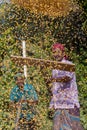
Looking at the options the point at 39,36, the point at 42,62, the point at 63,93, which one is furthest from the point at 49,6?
the point at 42,62

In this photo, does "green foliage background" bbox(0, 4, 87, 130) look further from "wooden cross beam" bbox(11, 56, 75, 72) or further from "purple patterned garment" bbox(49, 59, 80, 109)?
"wooden cross beam" bbox(11, 56, 75, 72)

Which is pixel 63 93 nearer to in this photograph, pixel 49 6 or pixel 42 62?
pixel 42 62

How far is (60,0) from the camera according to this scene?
1269 centimetres

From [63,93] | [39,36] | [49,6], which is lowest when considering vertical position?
[63,93]

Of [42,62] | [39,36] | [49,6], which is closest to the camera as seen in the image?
[42,62]

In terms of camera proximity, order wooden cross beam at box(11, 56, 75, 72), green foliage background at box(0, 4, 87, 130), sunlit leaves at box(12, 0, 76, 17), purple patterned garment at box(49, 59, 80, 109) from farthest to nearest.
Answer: sunlit leaves at box(12, 0, 76, 17), green foliage background at box(0, 4, 87, 130), purple patterned garment at box(49, 59, 80, 109), wooden cross beam at box(11, 56, 75, 72)

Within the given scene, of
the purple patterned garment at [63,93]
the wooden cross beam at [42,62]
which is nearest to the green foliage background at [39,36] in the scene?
the purple patterned garment at [63,93]

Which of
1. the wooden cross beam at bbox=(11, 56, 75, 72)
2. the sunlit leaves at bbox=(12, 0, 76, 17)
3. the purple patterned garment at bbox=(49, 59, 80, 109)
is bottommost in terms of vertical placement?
the purple patterned garment at bbox=(49, 59, 80, 109)

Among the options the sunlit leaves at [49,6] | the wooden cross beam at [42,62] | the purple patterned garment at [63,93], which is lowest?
the purple patterned garment at [63,93]

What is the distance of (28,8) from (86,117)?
12.1 ft

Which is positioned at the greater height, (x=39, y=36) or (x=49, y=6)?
(x=49, y=6)

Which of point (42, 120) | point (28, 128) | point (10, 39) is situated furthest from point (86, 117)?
point (10, 39)

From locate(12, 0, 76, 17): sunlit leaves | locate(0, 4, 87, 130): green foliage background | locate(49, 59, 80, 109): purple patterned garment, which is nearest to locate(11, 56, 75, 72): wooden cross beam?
locate(49, 59, 80, 109): purple patterned garment

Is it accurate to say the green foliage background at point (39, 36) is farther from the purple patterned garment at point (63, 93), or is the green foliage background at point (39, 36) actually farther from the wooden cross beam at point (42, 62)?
the wooden cross beam at point (42, 62)
